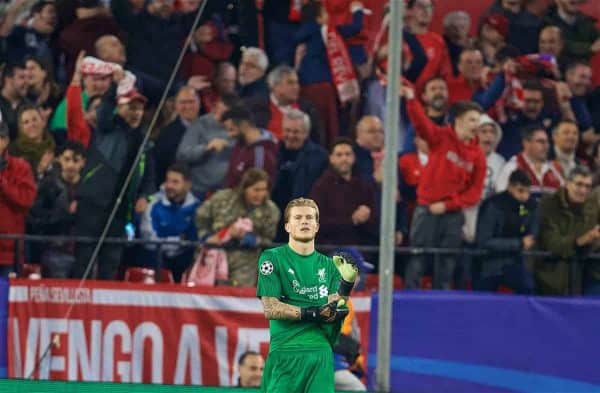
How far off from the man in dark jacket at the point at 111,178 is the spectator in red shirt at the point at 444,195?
7.04ft

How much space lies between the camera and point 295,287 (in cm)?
779

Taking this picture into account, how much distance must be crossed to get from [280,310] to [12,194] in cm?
476

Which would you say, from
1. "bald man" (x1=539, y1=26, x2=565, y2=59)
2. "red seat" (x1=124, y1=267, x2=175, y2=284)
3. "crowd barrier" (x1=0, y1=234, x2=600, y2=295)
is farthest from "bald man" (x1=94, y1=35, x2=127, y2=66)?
"bald man" (x1=539, y1=26, x2=565, y2=59)

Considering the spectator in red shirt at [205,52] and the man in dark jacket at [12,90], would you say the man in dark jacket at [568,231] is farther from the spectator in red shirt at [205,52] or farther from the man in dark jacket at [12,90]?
the man in dark jacket at [12,90]

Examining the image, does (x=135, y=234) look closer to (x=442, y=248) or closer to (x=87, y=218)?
(x=87, y=218)

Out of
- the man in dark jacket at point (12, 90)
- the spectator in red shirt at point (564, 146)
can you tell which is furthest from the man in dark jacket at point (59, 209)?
the spectator in red shirt at point (564, 146)

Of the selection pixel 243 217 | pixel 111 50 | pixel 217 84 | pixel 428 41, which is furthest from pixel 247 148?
pixel 428 41

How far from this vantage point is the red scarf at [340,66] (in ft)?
41.8

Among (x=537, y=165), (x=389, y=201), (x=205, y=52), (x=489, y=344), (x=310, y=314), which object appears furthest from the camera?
(x=205, y=52)

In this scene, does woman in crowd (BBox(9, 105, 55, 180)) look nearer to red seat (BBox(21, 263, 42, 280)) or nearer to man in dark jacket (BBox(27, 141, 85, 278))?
man in dark jacket (BBox(27, 141, 85, 278))

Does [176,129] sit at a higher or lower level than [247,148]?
higher

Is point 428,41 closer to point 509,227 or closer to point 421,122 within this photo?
point 421,122

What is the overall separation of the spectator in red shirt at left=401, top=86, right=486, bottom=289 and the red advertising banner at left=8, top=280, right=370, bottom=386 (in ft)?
2.71

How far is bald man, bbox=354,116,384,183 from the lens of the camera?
12.3 m
